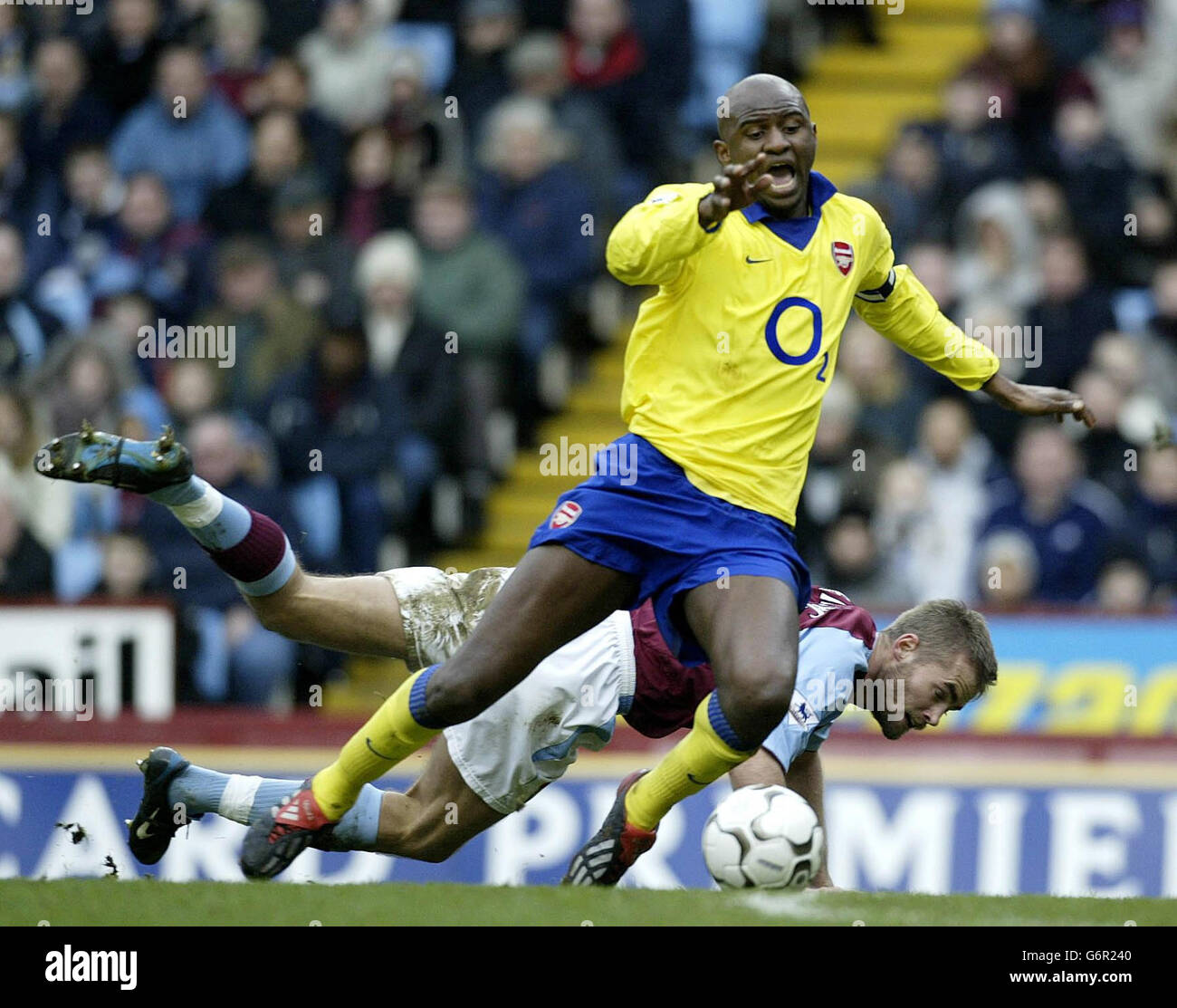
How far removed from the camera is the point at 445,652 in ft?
20.6

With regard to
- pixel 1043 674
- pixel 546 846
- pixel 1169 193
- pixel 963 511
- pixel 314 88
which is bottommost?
pixel 546 846

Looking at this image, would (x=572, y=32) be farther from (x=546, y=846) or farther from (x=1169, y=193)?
(x=546, y=846)

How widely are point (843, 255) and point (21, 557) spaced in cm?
507

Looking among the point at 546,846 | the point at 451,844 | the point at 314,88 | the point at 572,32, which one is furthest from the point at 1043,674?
the point at 314,88

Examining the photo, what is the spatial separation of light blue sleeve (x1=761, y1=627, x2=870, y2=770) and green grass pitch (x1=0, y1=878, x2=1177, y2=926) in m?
0.48

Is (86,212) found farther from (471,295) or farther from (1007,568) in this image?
(1007,568)

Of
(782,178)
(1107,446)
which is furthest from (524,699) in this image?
(1107,446)

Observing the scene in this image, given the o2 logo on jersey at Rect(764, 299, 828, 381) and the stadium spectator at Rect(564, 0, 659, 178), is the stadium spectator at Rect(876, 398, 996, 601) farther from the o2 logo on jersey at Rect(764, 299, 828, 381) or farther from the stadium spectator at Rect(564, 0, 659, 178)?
the o2 logo on jersey at Rect(764, 299, 828, 381)

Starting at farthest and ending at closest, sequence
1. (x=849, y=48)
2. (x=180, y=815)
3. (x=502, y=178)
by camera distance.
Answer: (x=849, y=48)
(x=502, y=178)
(x=180, y=815)

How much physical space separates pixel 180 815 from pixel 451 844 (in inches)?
33.5

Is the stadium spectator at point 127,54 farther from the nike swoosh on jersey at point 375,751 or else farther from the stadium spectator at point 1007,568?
the nike swoosh on jersey at point 375,751

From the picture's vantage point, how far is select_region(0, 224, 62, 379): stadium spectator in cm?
980

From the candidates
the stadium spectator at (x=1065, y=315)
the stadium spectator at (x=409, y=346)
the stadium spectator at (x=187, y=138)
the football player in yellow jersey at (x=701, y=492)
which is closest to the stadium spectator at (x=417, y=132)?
the stadium spectator at (x=409, y=346)

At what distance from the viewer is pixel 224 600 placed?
29.8ft
